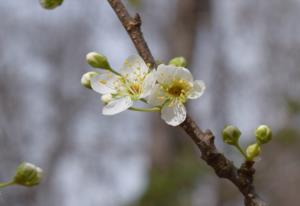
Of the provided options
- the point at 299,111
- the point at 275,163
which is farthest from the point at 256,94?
the point at 299,111

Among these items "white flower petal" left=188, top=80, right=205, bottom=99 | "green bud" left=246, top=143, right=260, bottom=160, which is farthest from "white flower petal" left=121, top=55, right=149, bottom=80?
"green bud" left=246, top=143, right=260, bottom=160

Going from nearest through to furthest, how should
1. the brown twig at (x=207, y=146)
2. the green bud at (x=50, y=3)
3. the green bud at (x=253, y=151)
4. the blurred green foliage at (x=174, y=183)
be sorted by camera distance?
the brown twig at (x=207, y=146), the green bud at (x=253, y=151), the green bud at (x=50, y=3), the blurred green foliage at (x=174, y=183)

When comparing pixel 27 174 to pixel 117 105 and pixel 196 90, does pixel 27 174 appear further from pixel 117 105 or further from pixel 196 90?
pixel 196 90

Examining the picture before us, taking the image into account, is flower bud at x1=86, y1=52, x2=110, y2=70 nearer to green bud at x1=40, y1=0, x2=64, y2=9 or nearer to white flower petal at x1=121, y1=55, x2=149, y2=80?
white flower petal at x1=121, y1=55, x2=149, y2=80

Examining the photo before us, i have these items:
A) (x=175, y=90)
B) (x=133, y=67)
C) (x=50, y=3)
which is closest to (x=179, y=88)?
(x=175, y=90)

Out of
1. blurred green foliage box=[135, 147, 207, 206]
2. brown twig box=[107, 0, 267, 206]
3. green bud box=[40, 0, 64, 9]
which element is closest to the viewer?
brown twig box=[107, 0, 267, 206]

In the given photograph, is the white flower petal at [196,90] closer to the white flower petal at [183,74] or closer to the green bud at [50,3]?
the white flower petal at [183,74]

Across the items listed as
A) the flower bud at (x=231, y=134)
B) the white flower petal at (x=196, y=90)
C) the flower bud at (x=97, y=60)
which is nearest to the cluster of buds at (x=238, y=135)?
the flower bud at (x=231, y=134)

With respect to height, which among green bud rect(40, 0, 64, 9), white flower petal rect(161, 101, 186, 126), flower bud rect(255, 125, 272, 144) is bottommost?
flower bud rect(255, 125, 272, 144)
